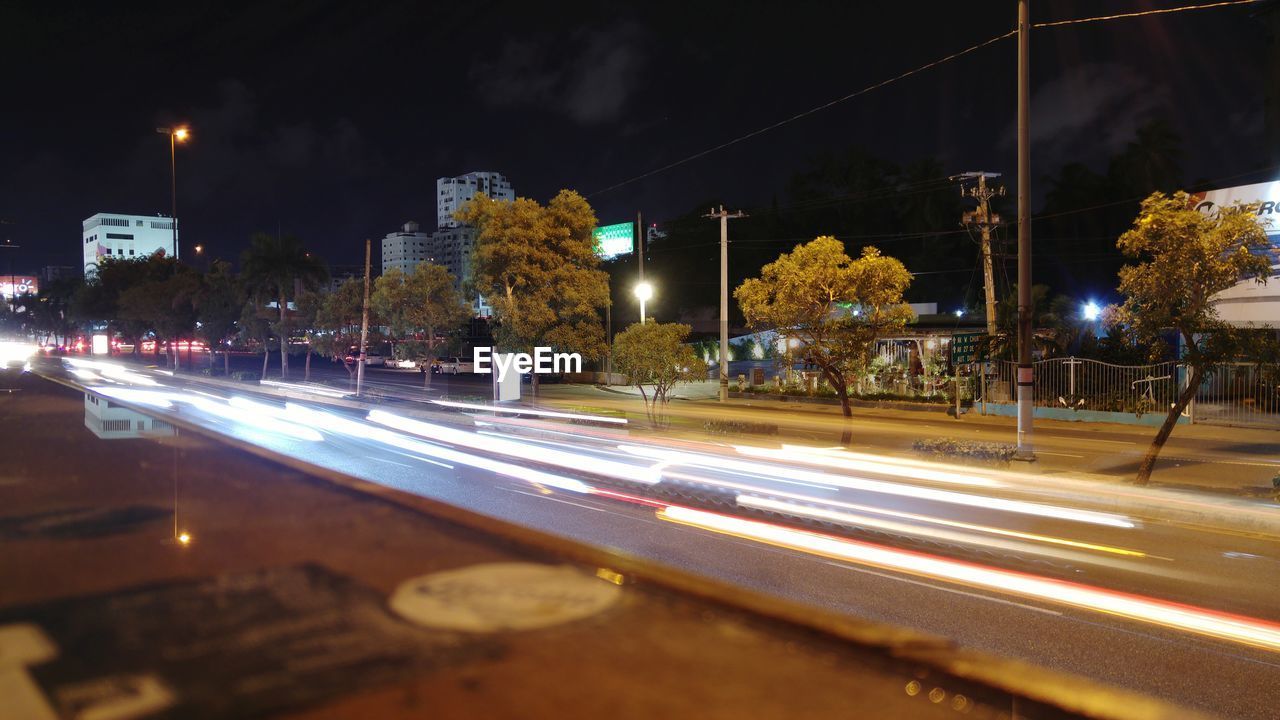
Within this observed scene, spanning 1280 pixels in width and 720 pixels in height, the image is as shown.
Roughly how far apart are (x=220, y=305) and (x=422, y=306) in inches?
982

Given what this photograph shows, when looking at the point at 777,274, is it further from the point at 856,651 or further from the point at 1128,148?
the point at 1128,148

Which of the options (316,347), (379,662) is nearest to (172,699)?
(379,662)

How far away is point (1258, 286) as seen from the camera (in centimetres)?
2362

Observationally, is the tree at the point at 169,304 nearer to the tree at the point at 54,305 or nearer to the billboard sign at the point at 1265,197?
the tree at the point at 54,305

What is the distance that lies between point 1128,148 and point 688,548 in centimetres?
5499

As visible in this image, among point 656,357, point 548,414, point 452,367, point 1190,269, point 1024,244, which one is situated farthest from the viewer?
point 452,367

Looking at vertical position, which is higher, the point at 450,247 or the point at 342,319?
the point at 450,247

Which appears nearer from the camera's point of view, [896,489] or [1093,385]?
[896,489]

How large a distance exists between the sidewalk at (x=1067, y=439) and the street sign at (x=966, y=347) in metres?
2.52

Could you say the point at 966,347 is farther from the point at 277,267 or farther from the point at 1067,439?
the point at 277,267

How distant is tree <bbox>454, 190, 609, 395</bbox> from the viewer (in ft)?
96.1

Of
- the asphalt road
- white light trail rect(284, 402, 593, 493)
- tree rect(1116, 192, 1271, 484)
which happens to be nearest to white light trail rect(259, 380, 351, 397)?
white light trail rect(284, 402, 593, 493)

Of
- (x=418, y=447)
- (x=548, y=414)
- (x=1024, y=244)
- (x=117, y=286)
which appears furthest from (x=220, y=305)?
(x=1024, y=244)

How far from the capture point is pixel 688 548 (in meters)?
9.17
